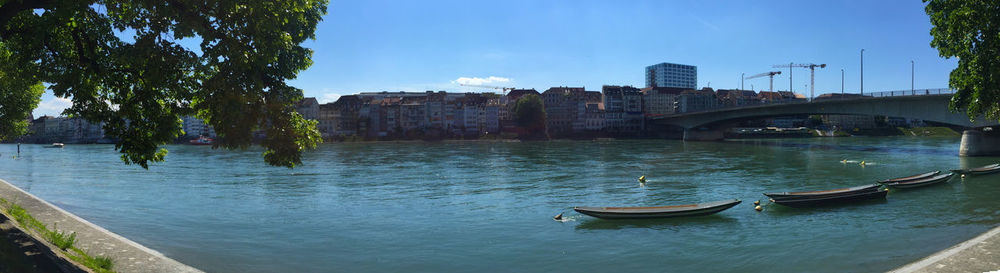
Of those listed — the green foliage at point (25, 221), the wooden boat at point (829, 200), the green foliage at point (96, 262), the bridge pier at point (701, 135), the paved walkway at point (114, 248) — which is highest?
the bridge pier at point (701, 135)

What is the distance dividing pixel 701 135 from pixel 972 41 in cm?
9545

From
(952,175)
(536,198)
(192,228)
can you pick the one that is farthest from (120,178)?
(952,175)

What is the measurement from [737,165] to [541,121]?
3372 inches

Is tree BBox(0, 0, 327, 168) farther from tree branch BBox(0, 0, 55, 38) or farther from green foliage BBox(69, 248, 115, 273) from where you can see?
green foliage BBox(69, 248, 115, 273)

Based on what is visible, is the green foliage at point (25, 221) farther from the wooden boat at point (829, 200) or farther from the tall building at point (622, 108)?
the tall building at point (622, 108)

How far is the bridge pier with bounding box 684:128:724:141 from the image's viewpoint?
113938mm

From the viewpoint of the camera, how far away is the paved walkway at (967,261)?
11641mm

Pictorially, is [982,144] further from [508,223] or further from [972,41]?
[508,223]

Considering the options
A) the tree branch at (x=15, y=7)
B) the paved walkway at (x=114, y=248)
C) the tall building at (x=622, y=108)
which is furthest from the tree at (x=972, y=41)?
the tall building at (x=622, y=108)

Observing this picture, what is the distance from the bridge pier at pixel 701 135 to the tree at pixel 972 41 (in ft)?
296

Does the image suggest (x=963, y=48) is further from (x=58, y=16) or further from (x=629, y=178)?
(x=58, y=16)

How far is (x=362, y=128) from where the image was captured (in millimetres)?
152875

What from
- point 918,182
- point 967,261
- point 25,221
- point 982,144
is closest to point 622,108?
point 982,144

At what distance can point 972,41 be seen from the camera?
22.1m
